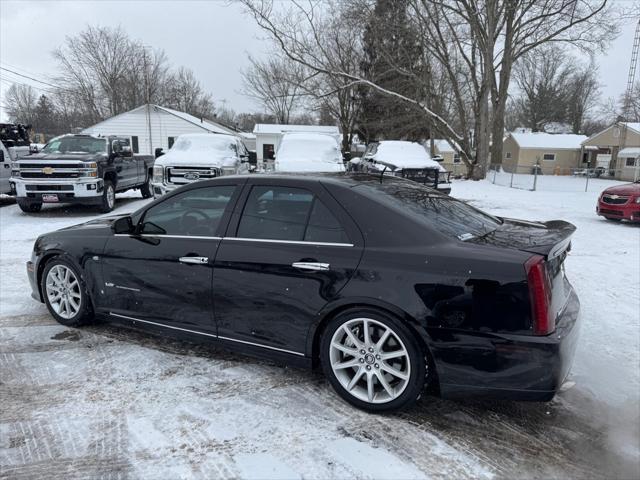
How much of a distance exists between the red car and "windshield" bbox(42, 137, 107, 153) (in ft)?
40.4

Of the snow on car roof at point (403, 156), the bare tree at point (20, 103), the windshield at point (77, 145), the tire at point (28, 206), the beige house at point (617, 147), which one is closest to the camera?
the tire at point (28, 206)

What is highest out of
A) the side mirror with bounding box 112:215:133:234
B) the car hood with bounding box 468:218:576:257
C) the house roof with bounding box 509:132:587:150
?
the house roof with bounding box 509:132:587:150

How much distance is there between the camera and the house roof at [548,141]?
4719cm

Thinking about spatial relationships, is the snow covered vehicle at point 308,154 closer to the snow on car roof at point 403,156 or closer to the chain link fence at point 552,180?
the snow on car roof at point 403,156

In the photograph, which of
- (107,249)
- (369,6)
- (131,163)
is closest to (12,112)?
(369,6)

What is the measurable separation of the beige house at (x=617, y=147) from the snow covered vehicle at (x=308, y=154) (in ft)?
105

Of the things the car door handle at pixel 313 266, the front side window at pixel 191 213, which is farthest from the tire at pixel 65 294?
the car door handle at pixel 313 266

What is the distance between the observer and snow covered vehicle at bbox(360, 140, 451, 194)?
13.9 m

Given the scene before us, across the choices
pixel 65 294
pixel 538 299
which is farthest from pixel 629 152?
pixel 65 294

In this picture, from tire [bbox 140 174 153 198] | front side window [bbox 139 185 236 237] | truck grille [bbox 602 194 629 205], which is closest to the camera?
front side window [bbox 139 185 236 237]

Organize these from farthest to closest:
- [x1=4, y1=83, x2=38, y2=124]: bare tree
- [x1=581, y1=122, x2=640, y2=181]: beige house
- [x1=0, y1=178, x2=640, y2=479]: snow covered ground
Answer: [x1=4, y1=83, x2=38, y2=124]: bare tree
[x1=581, y1=122, x2=640, y2=181]: beige house
[x1=0, y1=178, x2=640, y2=479]: snow covered ground

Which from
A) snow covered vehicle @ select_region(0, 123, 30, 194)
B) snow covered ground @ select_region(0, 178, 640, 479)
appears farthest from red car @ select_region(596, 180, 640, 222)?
→ snow covered vehicle @ select_region(0, 123, 30, 194)

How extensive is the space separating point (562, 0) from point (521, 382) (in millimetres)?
26686

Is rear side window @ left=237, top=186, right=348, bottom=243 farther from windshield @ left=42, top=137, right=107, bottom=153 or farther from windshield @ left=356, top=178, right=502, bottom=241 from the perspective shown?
windshield @ left=42, top=137, right=107, bottom=153
